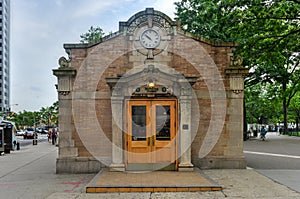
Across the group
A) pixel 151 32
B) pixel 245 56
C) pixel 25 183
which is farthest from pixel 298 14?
pixel 25 183

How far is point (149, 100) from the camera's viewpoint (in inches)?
482

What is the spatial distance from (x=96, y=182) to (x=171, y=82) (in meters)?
4.39

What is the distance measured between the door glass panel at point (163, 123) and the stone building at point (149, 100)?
0.12ft

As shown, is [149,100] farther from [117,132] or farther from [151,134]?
[117,132]

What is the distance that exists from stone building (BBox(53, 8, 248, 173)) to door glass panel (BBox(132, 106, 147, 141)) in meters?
0.04

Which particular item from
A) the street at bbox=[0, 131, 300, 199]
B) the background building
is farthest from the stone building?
the background building

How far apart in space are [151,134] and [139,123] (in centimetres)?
57

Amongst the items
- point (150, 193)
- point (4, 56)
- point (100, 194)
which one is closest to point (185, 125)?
point (150, 193)

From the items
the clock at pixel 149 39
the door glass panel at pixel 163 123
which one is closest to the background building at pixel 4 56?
the clock at pixel 149 39

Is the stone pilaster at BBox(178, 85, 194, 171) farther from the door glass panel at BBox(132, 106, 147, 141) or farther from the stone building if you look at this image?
the door glass panel at BBox(132, 106, 147, 141)

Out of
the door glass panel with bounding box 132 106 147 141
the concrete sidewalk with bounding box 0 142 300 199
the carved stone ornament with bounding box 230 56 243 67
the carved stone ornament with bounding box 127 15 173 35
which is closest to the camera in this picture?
the concrete sidewalk with bounding box 0 142 300 199

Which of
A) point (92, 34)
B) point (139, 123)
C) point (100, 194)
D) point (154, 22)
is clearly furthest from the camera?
point (92, 34)

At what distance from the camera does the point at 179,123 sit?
12180 millimetres

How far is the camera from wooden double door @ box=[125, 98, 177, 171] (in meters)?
12.0
